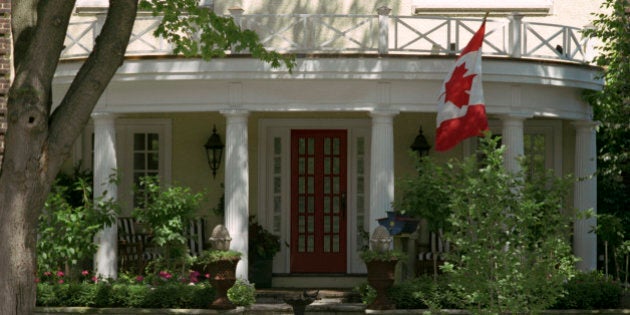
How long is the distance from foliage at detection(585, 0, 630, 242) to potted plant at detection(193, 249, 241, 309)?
6.17 meters

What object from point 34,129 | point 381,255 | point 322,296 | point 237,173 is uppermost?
point 34,129

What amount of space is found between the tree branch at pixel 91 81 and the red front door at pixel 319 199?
28.3ft

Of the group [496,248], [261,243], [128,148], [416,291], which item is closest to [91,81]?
[496,248]

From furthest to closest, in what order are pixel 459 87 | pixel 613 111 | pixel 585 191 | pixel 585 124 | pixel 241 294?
pixel 585 191 → pixel 585 124 → pixel 613 111 → pixel 241 294 → pixel 459 87

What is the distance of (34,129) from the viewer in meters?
11.1

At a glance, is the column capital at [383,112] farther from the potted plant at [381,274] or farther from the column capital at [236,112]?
the potted plant at [381,274]

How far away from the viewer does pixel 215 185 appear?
66.8 feet

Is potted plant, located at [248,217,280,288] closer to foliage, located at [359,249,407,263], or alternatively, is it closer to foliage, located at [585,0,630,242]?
foliage, located at [359,249,407,263]

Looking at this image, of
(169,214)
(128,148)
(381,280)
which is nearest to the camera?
(381,280)

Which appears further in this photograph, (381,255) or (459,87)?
(459,87)

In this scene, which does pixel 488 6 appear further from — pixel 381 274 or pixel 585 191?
pixel 381 274

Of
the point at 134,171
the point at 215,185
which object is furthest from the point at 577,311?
the point at 134,171

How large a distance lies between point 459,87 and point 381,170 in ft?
5.97

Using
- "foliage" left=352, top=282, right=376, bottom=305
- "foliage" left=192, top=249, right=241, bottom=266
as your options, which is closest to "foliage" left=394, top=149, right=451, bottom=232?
"foliage" left=352, top=282, right=376, bottom=305
